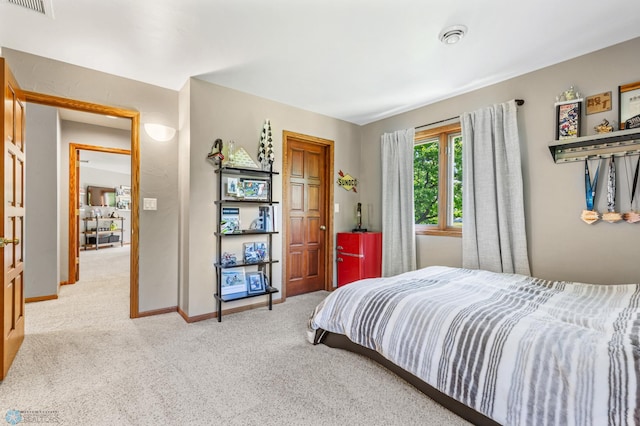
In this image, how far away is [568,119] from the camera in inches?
99.5

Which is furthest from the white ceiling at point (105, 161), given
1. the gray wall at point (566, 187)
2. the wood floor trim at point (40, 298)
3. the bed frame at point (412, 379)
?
the gray wall at point (566, 187)

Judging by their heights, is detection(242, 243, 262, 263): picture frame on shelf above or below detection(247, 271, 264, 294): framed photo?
above

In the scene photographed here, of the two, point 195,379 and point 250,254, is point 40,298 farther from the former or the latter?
point 195,379

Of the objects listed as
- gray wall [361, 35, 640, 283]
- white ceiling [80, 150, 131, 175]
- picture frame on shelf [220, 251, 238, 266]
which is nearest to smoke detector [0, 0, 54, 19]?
picture frame on shelf [220, 251, 238, 266]

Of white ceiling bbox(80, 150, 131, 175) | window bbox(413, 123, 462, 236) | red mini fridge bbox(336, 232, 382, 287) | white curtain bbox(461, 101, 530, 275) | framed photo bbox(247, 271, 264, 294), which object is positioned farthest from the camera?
white ceiling bbox(80, 150, 131, 175)

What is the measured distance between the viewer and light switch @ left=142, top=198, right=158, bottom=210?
10.2 feet

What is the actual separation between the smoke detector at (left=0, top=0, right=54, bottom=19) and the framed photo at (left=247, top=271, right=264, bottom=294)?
106 inches

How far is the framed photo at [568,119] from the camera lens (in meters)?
2.49

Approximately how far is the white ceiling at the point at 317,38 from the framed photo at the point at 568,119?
433 mm

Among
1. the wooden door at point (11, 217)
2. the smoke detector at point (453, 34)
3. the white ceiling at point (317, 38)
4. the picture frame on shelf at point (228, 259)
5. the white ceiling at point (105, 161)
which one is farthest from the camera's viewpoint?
the white ceiling at point (105, 161)

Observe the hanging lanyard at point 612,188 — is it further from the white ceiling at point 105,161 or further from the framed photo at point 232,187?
the white ceiling at point 105,161

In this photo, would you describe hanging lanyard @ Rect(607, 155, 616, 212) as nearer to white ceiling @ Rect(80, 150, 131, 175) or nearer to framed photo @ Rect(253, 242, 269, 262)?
framed photo @ Rect(253, 242, 269, 262)

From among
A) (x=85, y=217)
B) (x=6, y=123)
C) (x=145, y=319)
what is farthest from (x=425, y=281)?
(x=85, y=217)

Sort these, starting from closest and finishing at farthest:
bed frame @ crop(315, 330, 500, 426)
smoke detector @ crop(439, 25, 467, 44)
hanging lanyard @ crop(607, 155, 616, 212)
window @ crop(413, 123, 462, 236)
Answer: bed frame @ crop(315, 330, 500, 426) → smoke detector @ crop(439, 25, 467, 44) → hanging lanyard @ crop(607, 155, 616, 212) → window @ crop(413, 123, 462, 236)
